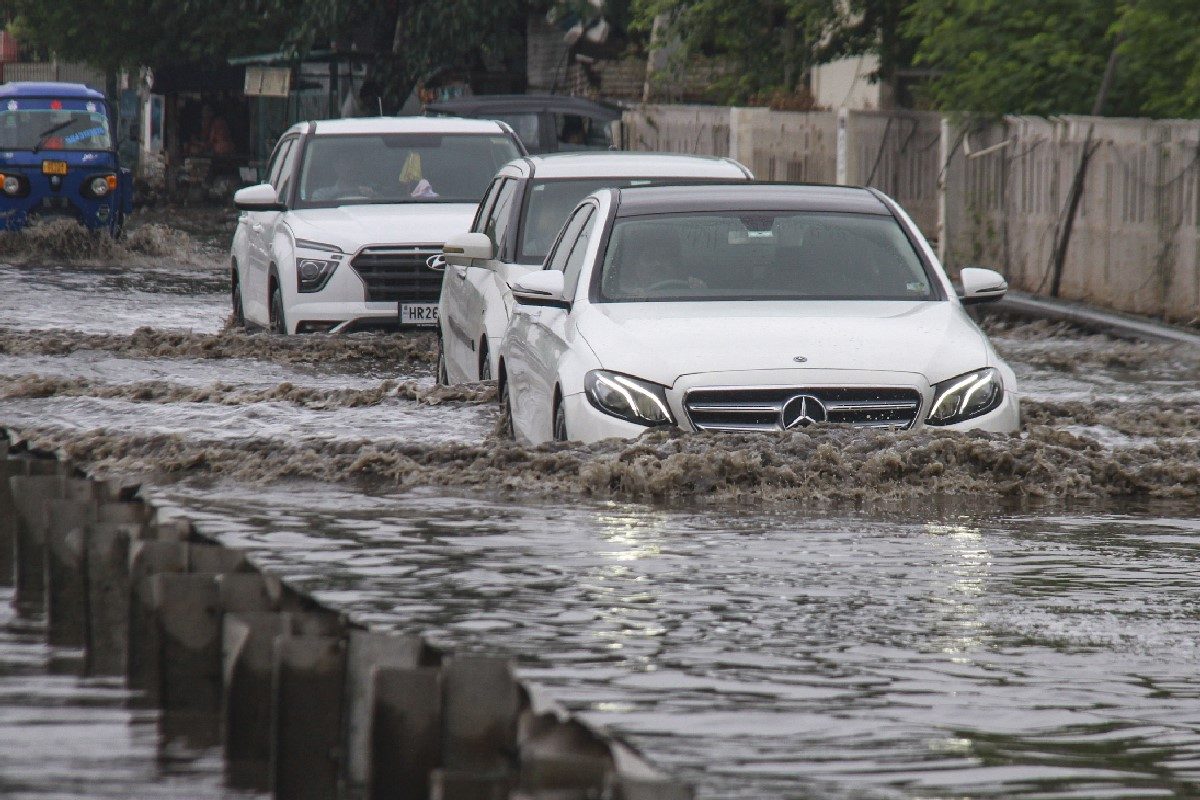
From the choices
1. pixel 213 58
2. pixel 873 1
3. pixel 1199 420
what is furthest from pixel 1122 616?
pixel 213 58

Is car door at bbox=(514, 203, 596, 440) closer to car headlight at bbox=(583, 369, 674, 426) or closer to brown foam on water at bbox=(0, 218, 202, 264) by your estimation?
car headlight at bbox=(583, 369, 674, 426)

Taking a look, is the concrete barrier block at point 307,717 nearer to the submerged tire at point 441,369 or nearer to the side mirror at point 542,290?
→ the side mirror at point 542,290

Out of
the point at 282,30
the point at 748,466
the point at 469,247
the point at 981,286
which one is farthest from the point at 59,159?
the point at 748,466

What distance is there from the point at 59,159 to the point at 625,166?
18.2 meters

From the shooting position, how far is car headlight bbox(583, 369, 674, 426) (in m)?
9.91

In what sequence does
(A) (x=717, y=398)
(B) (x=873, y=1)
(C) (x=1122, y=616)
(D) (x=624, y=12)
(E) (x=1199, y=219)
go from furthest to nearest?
(D) (x=624, y=12) < (B) (x=873, y=1) < (E) (x=1199, y=219) < (A) (x=717, y=398) < (C) (x=1122, y=616)

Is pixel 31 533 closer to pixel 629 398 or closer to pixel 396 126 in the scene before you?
pixel 629 398

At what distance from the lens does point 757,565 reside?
27.7ft

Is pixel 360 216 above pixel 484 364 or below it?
above

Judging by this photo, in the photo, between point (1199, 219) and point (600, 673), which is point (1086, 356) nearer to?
point (1199, 219)

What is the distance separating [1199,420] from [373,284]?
6438mm

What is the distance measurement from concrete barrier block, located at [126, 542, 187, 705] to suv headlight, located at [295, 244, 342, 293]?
37.8ft

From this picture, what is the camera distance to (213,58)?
178ft

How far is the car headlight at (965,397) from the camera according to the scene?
10.1 metres
